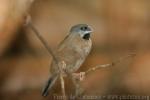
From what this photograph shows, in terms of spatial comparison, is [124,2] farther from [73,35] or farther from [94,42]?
[73,35]

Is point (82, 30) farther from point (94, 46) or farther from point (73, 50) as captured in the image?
point (94, 46)

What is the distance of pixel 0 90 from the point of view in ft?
13.9

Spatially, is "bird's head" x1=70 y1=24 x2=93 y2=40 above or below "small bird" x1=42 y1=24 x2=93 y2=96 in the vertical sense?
above

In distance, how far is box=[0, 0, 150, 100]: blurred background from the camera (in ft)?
13.1

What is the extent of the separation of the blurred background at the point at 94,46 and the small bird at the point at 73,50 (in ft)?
2.92

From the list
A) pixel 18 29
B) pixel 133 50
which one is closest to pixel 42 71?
pixel 18 29

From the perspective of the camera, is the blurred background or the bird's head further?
the blurred background

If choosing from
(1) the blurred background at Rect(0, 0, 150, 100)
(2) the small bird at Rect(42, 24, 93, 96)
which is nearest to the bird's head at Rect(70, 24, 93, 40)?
(2) the small bird at Rect(42, 24, 93, 96)

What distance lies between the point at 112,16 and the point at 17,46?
0.67 metres

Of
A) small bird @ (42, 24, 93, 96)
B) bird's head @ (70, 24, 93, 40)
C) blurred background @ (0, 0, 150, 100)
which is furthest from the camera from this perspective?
blurred background @ (0, 0, 150, 100)

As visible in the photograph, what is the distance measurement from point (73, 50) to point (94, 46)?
1.46m

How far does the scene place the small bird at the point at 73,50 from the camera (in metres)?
2.73

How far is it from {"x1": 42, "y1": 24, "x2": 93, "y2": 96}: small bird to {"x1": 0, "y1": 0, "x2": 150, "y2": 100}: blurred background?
0.89m

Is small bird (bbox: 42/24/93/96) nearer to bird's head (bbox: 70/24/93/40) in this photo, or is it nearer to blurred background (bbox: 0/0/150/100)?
bird's head (bbox: 70/24/93/40)
